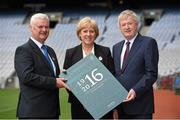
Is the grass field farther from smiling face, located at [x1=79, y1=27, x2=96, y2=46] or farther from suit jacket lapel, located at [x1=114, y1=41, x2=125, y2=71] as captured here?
smiling face, located at [x1=79, y1=27, x2=96, y2=46]

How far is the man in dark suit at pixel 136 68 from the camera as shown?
430cm

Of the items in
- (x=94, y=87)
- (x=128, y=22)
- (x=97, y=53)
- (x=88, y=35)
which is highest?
(x=128, y=22)

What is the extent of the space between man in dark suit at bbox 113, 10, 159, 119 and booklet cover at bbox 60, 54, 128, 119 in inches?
8.4

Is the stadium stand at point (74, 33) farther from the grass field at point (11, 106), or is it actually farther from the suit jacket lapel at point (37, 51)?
the suit jacket lapel at point (37, 51)

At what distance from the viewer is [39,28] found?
4164 millimetres

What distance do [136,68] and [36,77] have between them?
0.98m

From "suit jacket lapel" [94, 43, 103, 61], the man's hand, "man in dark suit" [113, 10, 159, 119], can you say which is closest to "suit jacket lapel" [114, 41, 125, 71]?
"man in dark suit" [113, 10, 159, 119]

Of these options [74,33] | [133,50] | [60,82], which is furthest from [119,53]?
[74,33]

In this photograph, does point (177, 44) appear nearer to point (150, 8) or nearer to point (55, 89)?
point (150, 8)

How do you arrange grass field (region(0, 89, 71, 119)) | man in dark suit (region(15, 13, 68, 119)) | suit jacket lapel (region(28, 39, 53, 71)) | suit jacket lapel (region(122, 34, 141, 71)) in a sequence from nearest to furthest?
man in dark suit (region(15, 13, 68, 119)) → suit jacket lapel (region(28, 39, 53, 71)) → suit jacket lapel (region(122, 34, 141, 71)) → grass field (region(0, 89, 71, 119))

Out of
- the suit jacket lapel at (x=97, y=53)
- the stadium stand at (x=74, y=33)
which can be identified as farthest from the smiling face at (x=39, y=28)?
the stadium stand at (x=74, y=33)

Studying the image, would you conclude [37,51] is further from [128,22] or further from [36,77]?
[128,22]

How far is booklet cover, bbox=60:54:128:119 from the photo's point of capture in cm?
410

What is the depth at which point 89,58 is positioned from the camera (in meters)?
4.17
